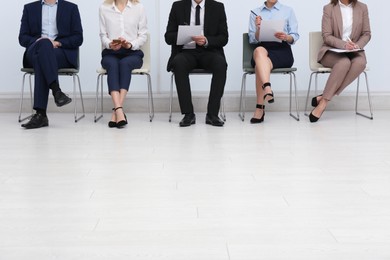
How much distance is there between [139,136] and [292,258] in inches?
122

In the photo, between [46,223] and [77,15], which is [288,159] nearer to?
[46,223]

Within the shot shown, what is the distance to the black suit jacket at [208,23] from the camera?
19.9ft

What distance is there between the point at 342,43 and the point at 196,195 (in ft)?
11.1

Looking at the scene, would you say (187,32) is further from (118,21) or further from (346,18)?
(346,18)

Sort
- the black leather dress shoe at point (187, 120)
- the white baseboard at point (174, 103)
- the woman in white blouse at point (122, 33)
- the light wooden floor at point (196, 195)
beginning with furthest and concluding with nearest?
the white baseboard at point (174, 103), the woman in white blouse at point (122, 33), the black leather dress shoe at point (187, 120), the light wooden floor at point (196, 195)

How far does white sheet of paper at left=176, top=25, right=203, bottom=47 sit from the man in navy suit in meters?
0.92

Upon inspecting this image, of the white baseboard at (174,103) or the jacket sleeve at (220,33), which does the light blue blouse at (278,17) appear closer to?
the jacket sleeve at (220,33)

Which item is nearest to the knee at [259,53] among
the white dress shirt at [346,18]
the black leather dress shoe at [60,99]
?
the white dress shirt at [346,18]

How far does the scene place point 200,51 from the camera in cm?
607

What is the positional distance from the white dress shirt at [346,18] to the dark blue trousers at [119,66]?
1.88 meters

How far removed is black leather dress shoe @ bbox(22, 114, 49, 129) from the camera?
5727 millimetres

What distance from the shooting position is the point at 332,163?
156 inches

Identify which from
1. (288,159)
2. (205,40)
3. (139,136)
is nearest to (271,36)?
(205,40)

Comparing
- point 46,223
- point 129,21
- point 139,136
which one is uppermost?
point 129,21
